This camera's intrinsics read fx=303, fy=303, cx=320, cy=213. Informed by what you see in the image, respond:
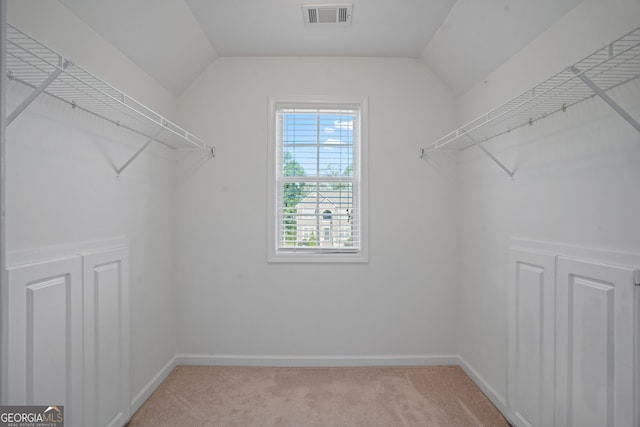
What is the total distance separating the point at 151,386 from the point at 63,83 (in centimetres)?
204

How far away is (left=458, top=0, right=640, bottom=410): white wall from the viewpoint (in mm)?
1278

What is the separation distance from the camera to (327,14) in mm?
2133

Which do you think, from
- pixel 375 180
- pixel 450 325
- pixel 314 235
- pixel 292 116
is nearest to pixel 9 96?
pixel 292 116

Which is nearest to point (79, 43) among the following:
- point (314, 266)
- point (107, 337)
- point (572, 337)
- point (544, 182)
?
point (107, 337)

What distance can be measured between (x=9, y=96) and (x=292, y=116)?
1.88 meters

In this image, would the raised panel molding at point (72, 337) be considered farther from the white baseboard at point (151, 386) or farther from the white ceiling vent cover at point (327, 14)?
the white ceiling vent cover at point (327, 14)

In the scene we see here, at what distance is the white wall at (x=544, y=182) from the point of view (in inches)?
50.3

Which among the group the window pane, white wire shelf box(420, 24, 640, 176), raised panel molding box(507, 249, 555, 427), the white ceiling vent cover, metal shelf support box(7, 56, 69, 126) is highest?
the white ceiling vent cover

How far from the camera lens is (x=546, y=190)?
1.67 m

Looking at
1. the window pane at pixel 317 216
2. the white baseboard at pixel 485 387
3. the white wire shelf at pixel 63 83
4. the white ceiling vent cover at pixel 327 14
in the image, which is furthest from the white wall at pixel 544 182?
the white wire shelf at pixel 63 83

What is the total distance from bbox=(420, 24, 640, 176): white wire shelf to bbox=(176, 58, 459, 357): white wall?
2.26 feet

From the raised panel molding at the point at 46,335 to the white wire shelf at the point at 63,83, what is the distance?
0.65m

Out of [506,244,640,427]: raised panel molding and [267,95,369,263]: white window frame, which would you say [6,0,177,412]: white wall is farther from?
[506,244,640,427]: raised panel molding

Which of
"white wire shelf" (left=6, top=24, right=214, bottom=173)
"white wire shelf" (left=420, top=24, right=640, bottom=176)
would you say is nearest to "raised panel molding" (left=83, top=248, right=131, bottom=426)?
"white wire shelf" (left=6, top=24, right=214, bottom=173)
